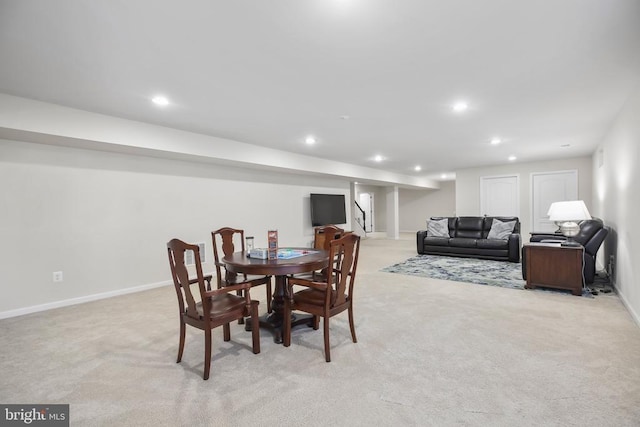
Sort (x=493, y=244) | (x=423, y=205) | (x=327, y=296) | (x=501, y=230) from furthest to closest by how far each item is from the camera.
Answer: (x=423, y=205), (x=501, y=230), (x=493, y=244), (x=327, y=296)

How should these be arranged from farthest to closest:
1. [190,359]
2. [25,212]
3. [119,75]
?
[25,212], [119,75], [190,359]

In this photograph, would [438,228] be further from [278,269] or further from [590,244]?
[278,269]

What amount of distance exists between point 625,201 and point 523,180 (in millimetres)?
5363

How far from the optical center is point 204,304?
2107mm

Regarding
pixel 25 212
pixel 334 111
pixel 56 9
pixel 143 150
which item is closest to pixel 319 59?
pixel 334 111

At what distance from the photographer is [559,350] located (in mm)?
2404

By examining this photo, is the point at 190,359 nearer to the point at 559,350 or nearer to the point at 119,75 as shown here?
the point at 119,75

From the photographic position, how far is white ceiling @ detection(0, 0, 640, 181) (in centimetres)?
185

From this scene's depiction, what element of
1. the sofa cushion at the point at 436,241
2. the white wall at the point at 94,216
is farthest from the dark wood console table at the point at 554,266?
the white wall at the point at 94,216

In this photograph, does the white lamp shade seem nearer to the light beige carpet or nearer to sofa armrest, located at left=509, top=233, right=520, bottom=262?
the light beige carpet

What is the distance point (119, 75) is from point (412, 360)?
3.34 m

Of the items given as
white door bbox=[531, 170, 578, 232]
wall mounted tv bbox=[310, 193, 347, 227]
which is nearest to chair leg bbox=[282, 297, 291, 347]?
wall mounted tv bbox=[310, 193, 347, 227]

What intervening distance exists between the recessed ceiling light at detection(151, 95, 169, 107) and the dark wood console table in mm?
4826

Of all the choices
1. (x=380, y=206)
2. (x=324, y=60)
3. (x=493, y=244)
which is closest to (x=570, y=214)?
(x=493, y=244)
